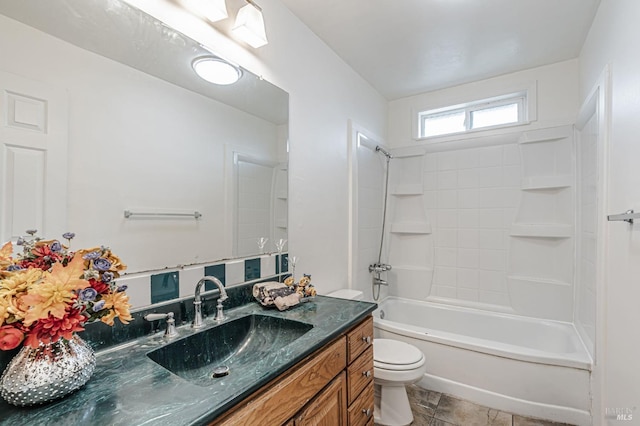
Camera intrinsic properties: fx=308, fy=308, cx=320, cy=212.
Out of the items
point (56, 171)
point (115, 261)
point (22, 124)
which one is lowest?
point (115, 261)

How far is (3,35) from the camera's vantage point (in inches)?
34.4

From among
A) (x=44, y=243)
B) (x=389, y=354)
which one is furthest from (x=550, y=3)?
(x=44, y=243)

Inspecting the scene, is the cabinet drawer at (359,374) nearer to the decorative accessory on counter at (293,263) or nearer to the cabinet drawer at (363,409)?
the cabinet drawer at (363,409)

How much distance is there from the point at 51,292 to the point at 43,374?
21 centimetres

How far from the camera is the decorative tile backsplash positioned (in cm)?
116

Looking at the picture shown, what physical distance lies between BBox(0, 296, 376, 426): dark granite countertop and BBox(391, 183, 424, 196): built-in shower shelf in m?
2.52

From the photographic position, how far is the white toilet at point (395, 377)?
1912 mm

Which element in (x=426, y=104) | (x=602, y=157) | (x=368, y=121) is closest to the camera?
(x=602, y=157)

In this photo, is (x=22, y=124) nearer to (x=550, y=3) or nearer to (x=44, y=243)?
(x=44, y=243)

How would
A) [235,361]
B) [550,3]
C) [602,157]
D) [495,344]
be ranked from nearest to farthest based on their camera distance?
[235,361] < [602,157] < [550,3] < [495,344]

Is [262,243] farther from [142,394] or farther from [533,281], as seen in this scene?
[533,281]

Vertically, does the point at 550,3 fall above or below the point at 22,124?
above

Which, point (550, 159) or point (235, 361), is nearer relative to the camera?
point (235, 361)

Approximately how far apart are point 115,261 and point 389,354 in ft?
Result: 5.71
